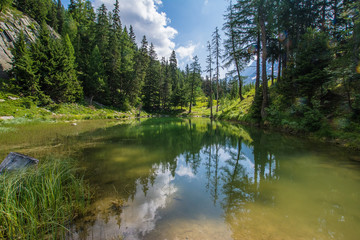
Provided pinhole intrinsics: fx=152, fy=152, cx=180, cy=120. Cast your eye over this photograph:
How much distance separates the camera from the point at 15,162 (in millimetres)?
3484

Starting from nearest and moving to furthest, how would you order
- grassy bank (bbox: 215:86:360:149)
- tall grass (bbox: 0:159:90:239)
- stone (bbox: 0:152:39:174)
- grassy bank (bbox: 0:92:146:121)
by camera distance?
tall grass (bbox: 0:159:90:239), stone (bbox: 0:152:39:174), grassy bank (bbox: 215:86:360:149), grassy bank (bbox: 0:92:146:121)

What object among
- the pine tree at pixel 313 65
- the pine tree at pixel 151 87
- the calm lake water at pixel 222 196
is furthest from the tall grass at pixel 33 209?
the pine tree at pixel 151 87

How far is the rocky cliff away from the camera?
2482cm

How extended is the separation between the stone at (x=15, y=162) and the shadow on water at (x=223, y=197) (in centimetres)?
146

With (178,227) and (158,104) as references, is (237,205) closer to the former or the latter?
(178,227)

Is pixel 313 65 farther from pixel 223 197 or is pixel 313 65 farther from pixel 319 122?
pixel 223 197

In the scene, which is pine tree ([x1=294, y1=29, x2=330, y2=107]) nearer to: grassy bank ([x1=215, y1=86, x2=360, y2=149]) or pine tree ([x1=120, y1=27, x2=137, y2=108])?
grassy bank ([x1=215, y1=86, x2=360, y2=149])

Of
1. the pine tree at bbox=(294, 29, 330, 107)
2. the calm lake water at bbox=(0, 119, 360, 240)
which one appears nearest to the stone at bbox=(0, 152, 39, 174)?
the calm lake water at bbox=(0, 119, 360, 240)

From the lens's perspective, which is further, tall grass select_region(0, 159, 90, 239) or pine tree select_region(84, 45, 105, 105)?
pine tree select_region(84, 45, 105, 105)

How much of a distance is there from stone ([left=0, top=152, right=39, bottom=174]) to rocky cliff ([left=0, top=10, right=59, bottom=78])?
2998 centimetres

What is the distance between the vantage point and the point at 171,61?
2362 inches

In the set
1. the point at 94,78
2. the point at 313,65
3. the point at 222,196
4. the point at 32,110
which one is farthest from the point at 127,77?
the point at 222,196

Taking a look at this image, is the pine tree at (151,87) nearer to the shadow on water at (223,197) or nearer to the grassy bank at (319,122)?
the grassy bank at (319,122)

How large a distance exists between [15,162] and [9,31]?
41.9 meters
